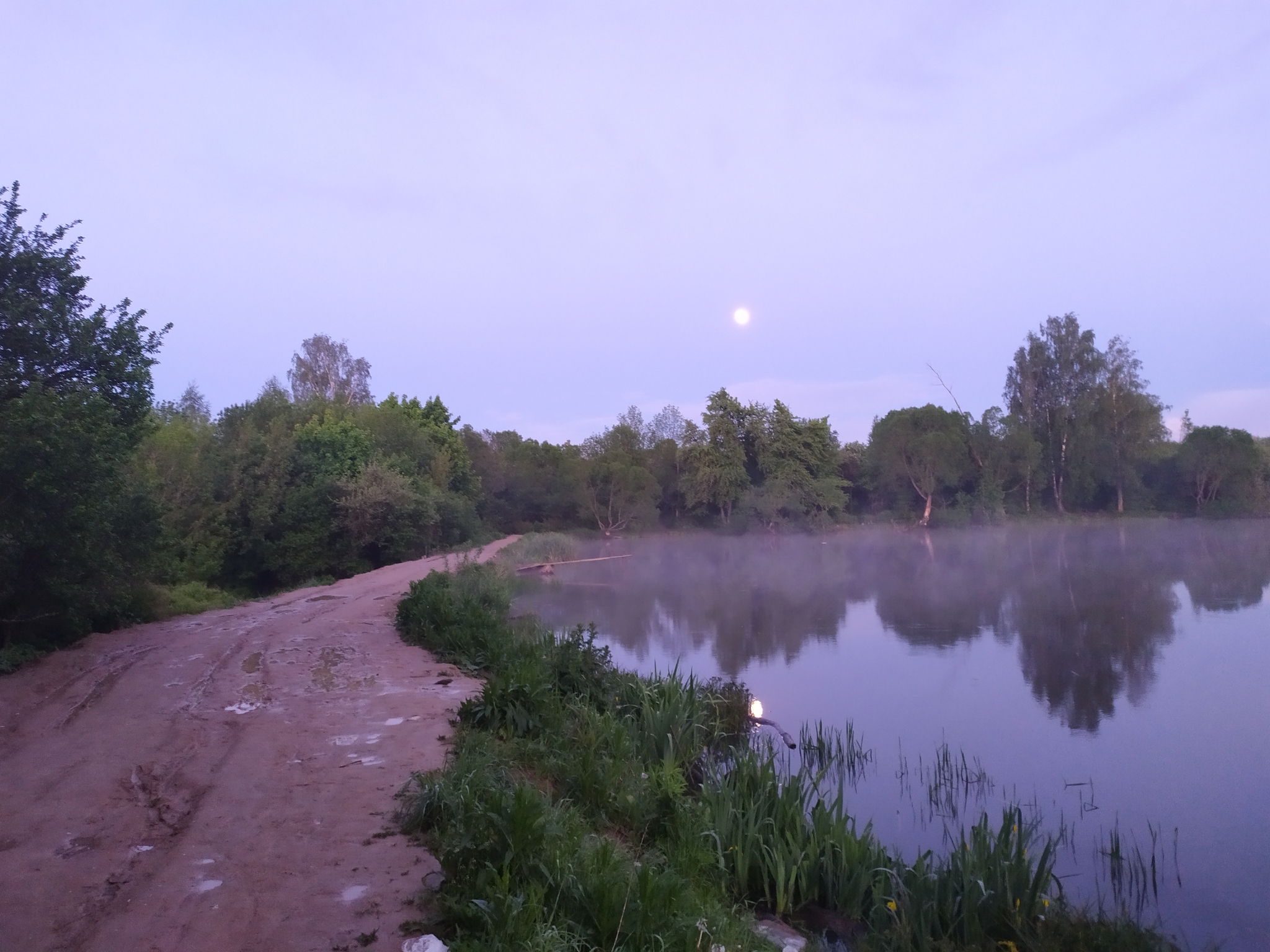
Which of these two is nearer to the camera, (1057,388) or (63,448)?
(63,448)

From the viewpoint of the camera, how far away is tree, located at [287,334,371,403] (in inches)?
2320

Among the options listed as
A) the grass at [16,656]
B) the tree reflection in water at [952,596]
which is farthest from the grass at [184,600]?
the tree reflection in water at [952,596]

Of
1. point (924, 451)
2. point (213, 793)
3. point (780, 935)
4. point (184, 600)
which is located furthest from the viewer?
point (924, 451)

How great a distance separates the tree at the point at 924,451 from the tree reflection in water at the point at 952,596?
566 centimetres

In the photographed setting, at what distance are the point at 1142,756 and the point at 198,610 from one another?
15.6 metres

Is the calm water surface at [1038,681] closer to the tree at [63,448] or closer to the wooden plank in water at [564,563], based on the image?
the wooden plank in water at [564,563]

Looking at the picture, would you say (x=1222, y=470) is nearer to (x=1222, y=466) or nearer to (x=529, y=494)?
(x=1222, y=466)

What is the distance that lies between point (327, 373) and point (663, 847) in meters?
58.5

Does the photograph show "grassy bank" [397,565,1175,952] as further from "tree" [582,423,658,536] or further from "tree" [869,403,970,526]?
"tree" [869,403,970,526]

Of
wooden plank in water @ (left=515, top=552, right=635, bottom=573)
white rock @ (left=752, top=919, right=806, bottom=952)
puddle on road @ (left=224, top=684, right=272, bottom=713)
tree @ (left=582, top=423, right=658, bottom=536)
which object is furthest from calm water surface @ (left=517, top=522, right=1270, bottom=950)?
tree @ (left=582, top=423, right=658, bottom=536)

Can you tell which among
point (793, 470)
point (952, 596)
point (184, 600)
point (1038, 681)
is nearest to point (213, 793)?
point (184, 600)

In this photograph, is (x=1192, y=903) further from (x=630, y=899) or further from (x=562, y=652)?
(x=562, y=652)

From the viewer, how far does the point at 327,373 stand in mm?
59719

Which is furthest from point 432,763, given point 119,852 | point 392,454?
point 392,454
